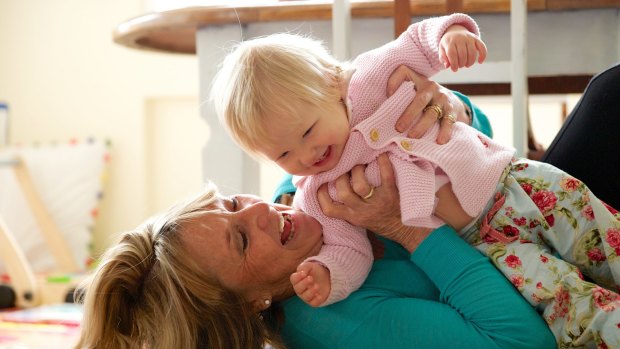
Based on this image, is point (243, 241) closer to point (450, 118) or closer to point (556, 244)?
point (450, 118)

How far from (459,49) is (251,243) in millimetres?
457

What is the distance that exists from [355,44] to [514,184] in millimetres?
737

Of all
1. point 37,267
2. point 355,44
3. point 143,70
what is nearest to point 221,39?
point 355,44

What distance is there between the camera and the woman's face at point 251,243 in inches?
52.2

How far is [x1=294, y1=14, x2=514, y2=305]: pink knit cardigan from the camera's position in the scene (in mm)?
1278

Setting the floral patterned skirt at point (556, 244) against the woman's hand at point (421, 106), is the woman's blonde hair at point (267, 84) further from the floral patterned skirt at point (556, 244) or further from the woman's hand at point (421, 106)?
the floral patterned skirt at point (556, 244)

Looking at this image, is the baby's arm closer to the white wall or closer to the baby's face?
the baby's face

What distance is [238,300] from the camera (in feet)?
4.44

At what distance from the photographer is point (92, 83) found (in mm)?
3969

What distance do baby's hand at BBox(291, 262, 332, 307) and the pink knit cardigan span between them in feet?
0.05

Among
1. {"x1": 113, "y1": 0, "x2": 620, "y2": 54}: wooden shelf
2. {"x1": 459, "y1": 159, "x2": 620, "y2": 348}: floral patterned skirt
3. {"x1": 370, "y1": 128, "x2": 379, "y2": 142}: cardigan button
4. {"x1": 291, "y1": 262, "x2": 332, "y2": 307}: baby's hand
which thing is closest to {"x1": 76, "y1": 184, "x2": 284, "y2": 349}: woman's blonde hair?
{"x1": 291, "y1": 262, "x2": 332, "y2": 307}: baby's hand

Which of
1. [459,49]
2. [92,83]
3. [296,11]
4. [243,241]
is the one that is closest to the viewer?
[459,49]

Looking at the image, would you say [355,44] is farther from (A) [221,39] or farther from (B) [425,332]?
(B) [425,332]

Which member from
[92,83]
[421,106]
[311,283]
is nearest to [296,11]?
[421,106]
